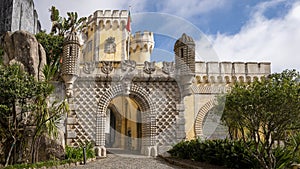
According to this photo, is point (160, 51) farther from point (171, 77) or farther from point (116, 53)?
point (116, 53)

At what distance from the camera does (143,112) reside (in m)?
14.4

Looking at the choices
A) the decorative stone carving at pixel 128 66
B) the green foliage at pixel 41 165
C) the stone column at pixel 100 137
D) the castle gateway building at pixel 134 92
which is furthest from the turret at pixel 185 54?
the green foliage at pixel 41 165

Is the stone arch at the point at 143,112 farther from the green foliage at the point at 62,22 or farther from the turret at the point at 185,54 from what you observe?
the green foliage at the point at 62,22

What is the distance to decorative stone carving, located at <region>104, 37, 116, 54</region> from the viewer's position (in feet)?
90.9

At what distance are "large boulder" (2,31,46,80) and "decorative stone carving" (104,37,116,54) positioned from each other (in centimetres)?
1514

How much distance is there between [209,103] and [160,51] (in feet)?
28.3

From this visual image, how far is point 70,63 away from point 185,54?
17.7 ft

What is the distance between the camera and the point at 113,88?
1388 cm

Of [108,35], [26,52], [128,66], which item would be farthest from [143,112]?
[108,35]

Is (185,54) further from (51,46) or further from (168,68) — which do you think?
(51,46)

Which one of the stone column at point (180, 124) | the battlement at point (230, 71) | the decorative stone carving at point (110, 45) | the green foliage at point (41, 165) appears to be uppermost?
the decorative stone carving at point (110, 45)

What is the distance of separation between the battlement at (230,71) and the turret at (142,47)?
9221mm

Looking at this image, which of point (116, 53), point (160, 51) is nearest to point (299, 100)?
point (160, 51)

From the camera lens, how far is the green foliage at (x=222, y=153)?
8113 millimetres
